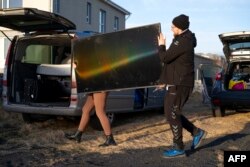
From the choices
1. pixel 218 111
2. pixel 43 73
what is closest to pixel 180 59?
pixel 43 73

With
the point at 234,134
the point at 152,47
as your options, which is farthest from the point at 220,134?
the point at 152,47

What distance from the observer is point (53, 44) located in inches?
390

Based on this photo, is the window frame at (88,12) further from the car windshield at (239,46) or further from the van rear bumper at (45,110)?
the van rear bumper at (45,110)

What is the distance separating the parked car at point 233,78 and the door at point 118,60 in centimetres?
462

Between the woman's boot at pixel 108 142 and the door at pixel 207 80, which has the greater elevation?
the door at pixel 207 80

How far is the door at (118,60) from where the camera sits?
23.0 ft

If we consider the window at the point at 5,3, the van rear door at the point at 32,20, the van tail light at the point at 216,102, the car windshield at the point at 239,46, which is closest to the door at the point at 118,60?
the van rear door at the point at 32,20

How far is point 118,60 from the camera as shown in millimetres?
7406

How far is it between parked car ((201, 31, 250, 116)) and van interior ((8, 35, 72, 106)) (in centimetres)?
Answer: 370

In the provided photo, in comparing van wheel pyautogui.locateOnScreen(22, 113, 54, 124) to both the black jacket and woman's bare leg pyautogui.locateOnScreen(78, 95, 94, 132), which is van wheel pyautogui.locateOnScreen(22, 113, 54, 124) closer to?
woman's bare leg pyautogui.locateOnScreen(78, 95, 94, 132)

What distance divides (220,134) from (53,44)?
12.2 feet

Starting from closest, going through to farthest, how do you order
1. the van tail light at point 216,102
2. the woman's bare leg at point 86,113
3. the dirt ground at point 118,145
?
the dirt ground at point 118,145
the woman's bare leg at point 86,113
the van tail light at point 216,102

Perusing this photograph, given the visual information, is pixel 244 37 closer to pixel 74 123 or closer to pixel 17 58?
pixel 74 123

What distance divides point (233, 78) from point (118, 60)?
5484 mm
